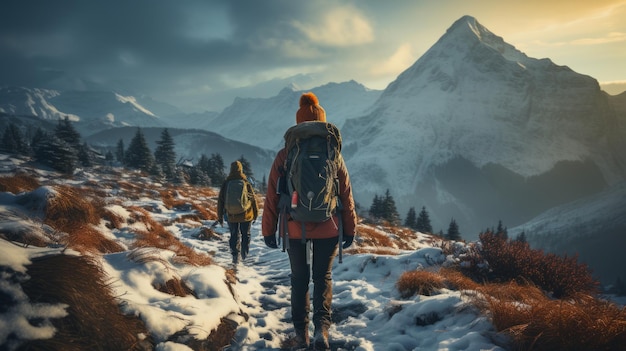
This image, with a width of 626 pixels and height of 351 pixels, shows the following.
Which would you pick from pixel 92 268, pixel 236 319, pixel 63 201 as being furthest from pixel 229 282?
pixel 63 201

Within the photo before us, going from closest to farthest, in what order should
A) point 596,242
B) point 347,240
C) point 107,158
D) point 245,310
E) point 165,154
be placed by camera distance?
point 347,240
point 245,310
point 165,154
point 107,158
point 596,242

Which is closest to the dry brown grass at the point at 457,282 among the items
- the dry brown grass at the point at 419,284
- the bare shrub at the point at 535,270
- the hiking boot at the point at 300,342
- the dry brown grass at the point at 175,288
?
the dry brown grass at the point at 419,284

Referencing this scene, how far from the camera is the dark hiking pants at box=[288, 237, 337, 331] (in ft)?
12.8

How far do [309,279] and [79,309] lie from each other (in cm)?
247

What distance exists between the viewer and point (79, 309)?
230cm

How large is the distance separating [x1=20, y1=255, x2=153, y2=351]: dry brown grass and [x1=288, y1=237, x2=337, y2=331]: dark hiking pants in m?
1.82

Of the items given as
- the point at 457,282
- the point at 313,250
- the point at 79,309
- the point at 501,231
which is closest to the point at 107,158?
the point at 313,250

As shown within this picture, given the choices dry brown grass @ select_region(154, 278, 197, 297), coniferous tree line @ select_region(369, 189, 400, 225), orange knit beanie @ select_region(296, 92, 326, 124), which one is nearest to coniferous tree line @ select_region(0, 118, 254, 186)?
coniferous tree line @ select_region(369, 189, 400, 225)

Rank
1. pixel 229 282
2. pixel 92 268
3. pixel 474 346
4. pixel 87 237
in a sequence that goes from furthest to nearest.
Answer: pixel 229 282 < pixel 87 237 < pixel 474 346 < pixel 92 268

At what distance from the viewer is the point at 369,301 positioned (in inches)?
213

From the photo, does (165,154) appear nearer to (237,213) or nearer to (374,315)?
(237,213)

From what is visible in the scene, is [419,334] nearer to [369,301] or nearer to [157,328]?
[369,301]

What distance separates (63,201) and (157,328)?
4.08 meters

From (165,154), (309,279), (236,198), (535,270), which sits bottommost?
(535,270)
